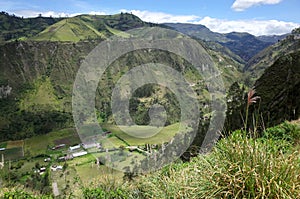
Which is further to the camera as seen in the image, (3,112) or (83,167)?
(3,112)

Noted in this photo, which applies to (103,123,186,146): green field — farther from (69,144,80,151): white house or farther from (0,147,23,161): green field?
(0,147,23,161): green field

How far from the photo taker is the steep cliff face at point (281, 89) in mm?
17516

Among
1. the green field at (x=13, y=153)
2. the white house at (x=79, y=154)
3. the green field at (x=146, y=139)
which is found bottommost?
the green field at (x=13, y=153)

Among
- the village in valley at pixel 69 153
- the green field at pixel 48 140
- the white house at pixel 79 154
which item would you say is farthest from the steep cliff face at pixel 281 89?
the green field at pixel 48 140

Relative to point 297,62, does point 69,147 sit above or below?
below

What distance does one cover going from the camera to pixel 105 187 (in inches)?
271

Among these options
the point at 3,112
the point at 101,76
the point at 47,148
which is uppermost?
the point at 101,76

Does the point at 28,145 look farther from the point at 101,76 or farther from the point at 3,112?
the point at 101,76

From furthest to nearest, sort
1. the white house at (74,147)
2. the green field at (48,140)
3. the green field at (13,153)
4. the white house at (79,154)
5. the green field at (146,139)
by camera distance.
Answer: the green field at (48,140)
the white house at (74,147)
the green field at (13,153)
the white house at (79,154)
the green field at (146,139)

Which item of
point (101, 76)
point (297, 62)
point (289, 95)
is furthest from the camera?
point (101, 76)

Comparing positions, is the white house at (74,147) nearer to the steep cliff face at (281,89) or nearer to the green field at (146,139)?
the green field at (146,139)

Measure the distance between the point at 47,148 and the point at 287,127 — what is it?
86006 mm

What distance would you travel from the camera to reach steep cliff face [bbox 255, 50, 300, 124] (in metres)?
17.5

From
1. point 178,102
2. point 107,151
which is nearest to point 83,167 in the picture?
point 107,151
